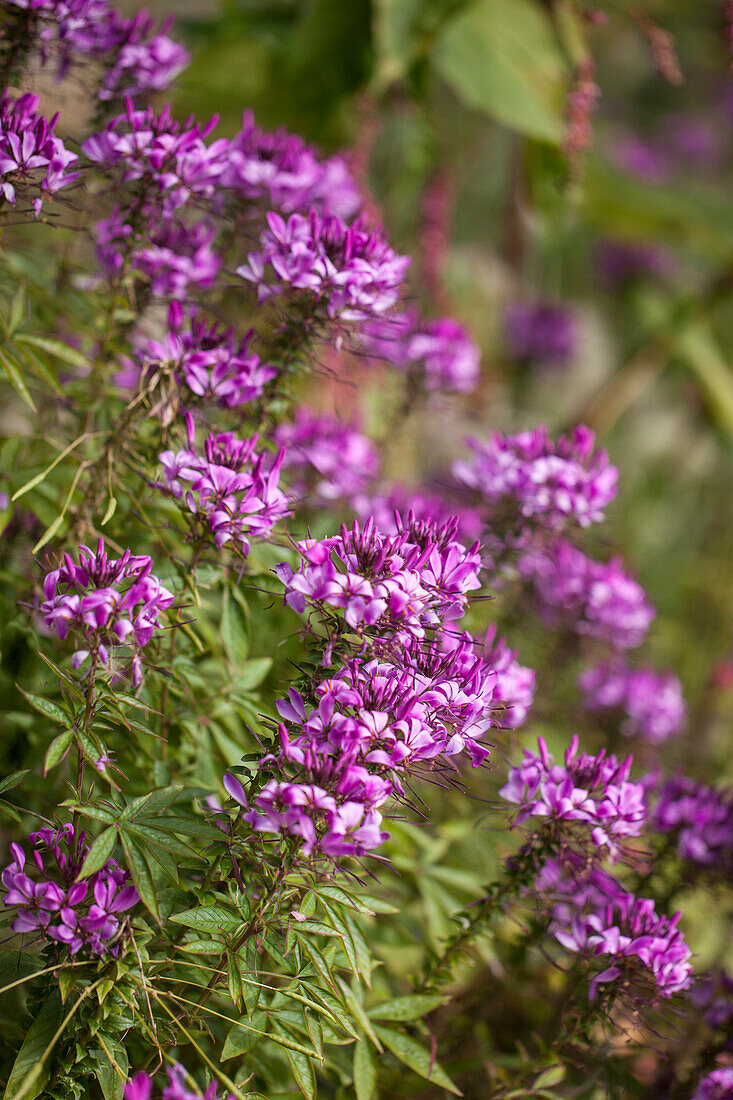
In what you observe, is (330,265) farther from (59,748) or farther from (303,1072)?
(303,1072)

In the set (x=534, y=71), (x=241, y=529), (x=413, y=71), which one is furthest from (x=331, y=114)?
(x=241, y=529)

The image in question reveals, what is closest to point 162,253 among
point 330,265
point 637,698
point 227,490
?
point 330,265

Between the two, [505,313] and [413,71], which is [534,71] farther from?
[505,313]

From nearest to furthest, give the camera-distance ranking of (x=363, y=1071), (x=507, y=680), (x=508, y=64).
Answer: (x=363, y=1071)
(x=507, y=680)
(x=508, y=64)

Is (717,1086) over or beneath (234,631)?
beneath

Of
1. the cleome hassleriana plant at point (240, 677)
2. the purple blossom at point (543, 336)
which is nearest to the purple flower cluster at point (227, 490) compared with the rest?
the cleome hassleriana plant at point (240, 677)
